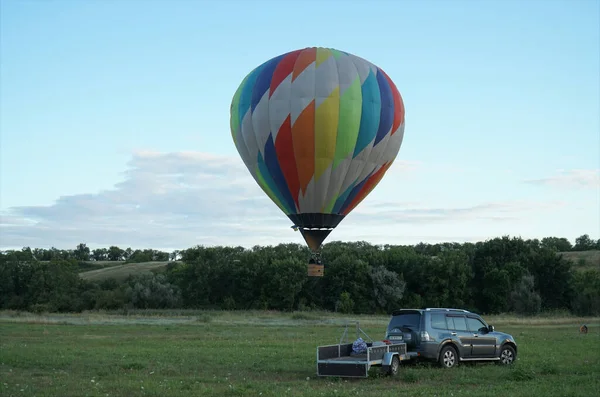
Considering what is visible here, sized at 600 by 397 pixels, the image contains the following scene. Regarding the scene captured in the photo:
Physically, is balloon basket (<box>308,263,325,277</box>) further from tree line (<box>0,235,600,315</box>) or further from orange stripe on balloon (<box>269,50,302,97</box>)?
tree line (<box>0,235,600,315</box>)

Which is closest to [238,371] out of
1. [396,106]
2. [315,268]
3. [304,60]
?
[315,268]

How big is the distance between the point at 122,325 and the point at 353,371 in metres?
29.2

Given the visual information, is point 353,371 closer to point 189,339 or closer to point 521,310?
point 189,339

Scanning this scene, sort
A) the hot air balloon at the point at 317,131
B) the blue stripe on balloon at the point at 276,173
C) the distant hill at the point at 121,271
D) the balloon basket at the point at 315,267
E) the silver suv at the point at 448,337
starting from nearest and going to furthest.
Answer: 1. the silver suv at the point at 448,337
2. the hot air balloon at the point at 317,131
3. the blue stripe on balloon at the point at 276,173
4. the balloon basket at the point at 315,267
5. the distant hill at the point at 121,271

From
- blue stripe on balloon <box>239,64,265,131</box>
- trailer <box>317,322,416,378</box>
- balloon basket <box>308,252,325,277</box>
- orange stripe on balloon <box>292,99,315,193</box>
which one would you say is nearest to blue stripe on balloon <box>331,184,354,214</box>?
orange stripe on balloon <box>292,99,315,193</box>

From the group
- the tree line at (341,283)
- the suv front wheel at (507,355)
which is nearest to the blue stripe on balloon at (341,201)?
the suv front wheel at (507,355)

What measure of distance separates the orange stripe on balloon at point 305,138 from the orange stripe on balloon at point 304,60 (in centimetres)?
148

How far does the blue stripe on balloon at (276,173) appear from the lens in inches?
1161

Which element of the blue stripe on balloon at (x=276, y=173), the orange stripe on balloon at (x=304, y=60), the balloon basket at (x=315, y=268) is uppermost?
the orange stripe on balloon at (x=304, y=60)

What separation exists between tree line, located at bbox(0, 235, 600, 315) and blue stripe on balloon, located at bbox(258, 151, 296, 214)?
4767cm

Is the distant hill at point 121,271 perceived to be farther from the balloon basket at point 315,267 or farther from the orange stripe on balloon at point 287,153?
the orange stripe on balloon at point 287,153

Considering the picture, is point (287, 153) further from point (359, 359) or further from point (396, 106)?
point (359, 359)

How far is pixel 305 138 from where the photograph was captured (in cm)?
2886

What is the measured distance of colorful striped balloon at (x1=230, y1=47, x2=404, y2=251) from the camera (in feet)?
95.0
